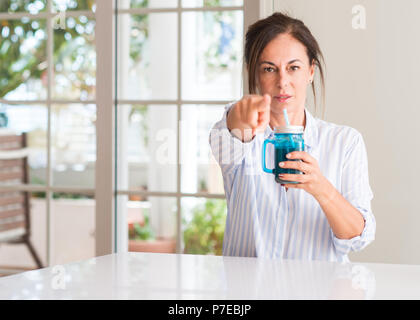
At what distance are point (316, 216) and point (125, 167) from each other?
137 centimetres

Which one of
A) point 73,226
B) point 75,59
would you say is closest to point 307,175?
point 73,226

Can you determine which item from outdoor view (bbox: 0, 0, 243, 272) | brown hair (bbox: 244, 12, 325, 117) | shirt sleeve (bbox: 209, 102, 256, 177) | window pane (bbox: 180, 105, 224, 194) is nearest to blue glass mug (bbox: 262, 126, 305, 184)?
shirt sleeve (bbox: 209, 102, 256, 177)

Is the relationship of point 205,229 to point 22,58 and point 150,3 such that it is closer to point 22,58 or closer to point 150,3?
point 150,3

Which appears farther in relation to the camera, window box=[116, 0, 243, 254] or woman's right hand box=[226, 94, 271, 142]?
window box=[116, 0, 243, 254]

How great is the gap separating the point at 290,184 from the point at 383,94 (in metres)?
1.07

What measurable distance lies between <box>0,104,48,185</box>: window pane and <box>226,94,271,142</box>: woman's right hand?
181 inches

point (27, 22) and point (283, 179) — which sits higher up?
point (27, 22)

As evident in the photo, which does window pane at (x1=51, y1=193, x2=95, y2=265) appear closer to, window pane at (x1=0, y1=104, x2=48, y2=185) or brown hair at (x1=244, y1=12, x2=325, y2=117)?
window pane at (x1=0, y1=104, x2=48, y2=185)

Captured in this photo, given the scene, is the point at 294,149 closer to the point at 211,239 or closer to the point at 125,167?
the point at 125,167

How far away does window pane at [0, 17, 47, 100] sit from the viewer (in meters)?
5.25

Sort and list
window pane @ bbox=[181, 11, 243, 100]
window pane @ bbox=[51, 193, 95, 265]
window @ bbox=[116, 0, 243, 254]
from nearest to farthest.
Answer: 1. window @ bbox=[116, 0, 243, 254]
2. window pane @ bbox=[51, 193, 95, 265]
3. window pane @ bbox=[181, 11, 243, 100]

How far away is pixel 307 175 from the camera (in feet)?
3.70

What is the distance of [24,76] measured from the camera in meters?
5.61

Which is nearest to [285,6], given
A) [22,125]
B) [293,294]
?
[293,294]
